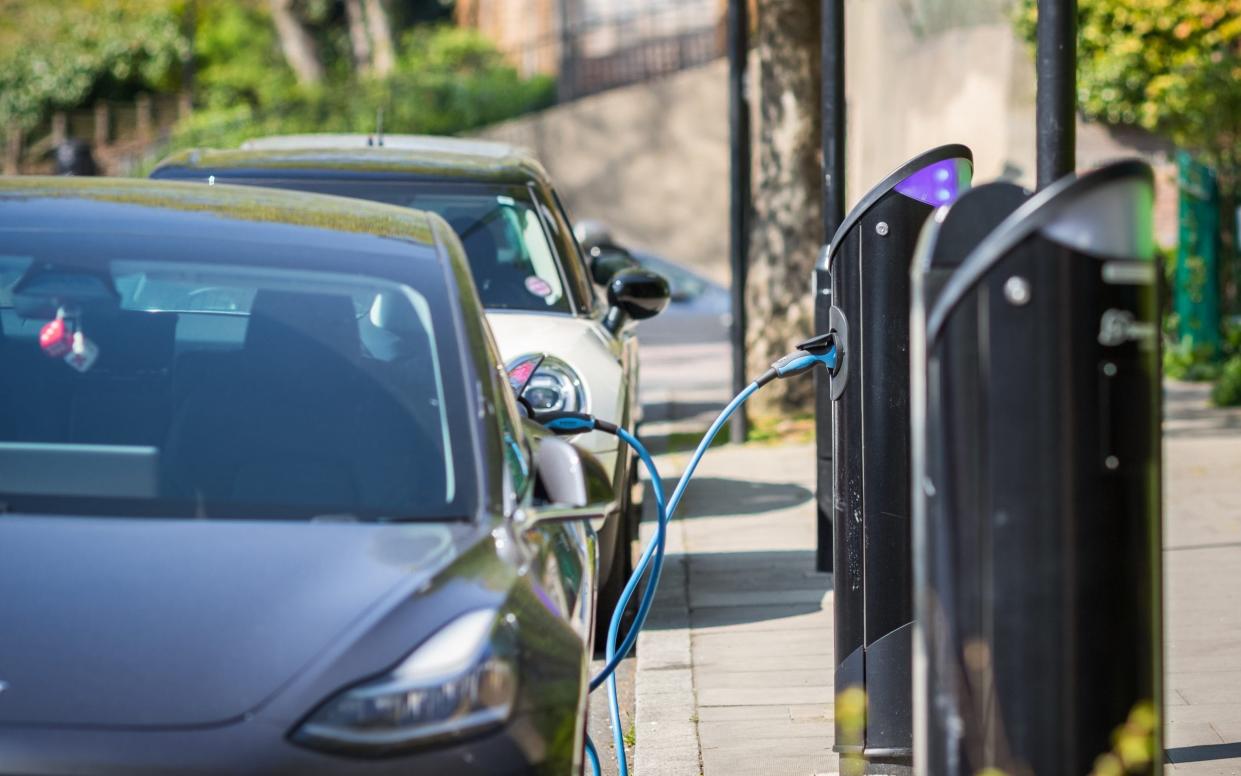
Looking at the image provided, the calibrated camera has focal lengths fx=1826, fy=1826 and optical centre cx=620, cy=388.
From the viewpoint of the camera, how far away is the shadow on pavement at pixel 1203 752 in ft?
15.3

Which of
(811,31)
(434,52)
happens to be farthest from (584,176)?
(811,31)

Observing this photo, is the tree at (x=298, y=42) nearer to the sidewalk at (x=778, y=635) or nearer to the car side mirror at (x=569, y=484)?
the sidewalk at (x=778, y=635)

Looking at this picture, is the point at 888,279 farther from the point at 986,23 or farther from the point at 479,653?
the point at 986,23

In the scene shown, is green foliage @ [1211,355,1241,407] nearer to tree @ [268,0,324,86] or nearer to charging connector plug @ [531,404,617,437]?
charging connector plug @ [531,404,617,437]

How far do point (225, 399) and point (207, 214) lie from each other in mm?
524

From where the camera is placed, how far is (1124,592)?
287cm

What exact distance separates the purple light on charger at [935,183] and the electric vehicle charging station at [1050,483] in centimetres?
154

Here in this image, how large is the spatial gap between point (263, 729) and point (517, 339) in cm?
358

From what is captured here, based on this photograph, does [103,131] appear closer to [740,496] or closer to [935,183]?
[740,496]

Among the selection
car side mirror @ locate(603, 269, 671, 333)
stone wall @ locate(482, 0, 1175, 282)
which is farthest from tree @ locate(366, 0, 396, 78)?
car side mirror @ locate(603, 269, 671, 333)

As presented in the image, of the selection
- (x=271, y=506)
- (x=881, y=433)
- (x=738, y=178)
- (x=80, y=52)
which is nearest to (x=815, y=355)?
(x=881, y=433)

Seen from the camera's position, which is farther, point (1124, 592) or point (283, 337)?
point (283, 337)

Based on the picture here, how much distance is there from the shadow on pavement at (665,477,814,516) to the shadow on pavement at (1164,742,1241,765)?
12.9 feet

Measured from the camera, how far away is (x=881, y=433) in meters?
4.36
